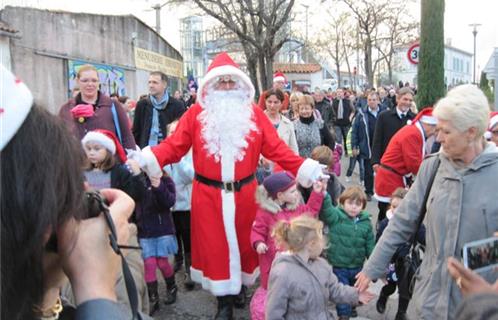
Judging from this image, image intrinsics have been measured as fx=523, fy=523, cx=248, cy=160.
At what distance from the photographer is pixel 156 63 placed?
2356 centimetres

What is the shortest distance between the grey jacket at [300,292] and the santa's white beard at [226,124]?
4.26 ft

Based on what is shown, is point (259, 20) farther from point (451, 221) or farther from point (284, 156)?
point (451, 221)

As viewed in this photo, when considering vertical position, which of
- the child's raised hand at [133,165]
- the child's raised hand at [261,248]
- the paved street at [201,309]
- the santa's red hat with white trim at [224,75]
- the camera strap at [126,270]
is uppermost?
the santa's red hat with white trim at [224,75]

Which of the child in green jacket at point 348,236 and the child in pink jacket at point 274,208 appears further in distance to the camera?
the child in green jacket at point 348,236

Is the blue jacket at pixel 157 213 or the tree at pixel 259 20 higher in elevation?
the tree at pixel 259 20

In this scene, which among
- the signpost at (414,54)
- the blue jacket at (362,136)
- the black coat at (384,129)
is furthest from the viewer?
the signpost at (414,54)

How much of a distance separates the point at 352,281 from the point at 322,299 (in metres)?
1.11

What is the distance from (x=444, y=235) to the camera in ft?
8.43

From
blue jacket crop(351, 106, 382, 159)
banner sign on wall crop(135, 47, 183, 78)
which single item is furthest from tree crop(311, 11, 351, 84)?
blue jacket crop(351, 106, 382, 159)

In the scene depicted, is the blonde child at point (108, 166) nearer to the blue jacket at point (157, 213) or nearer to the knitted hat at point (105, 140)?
the knitted hat at point (105, 140)

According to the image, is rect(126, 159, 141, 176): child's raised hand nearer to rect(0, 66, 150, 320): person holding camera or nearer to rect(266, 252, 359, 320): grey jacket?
rect(266, 252, 359, 320): grey jacket

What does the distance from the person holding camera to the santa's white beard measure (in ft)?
10.8

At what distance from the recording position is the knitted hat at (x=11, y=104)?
2.67 feet

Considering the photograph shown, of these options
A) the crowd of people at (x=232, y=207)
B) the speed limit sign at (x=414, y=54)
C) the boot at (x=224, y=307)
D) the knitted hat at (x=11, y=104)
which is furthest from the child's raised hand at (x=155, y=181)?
the speed limit sign at (x=414, y=54)
